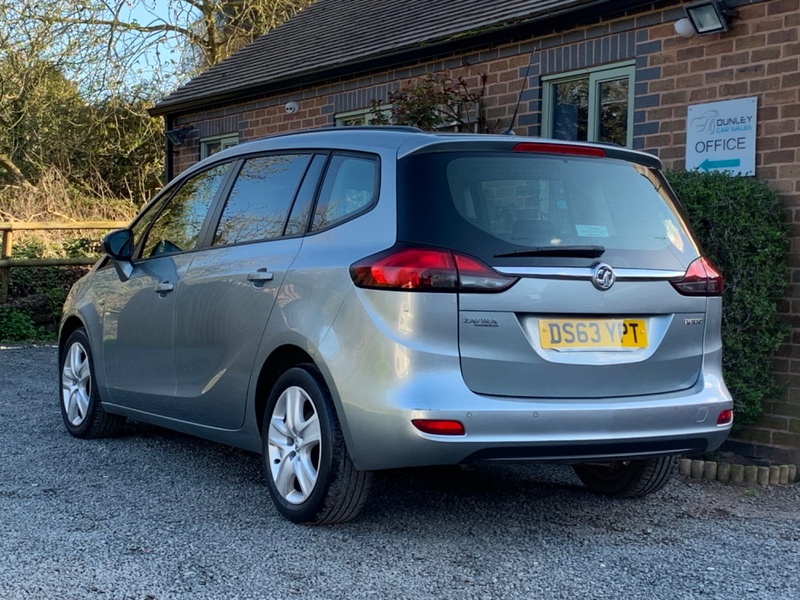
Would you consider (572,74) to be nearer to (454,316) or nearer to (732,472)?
(732,472)

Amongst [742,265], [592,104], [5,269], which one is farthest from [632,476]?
[5,269]

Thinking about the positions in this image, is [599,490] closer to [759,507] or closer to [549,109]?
A: [759,507]

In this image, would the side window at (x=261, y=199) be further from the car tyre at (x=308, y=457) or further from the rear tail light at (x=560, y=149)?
the rear tail light at (x=560, y=149)

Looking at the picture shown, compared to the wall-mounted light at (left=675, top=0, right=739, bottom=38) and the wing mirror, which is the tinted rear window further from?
the wall-mounted light at (left=675, top=0, right=739, bottom=38)

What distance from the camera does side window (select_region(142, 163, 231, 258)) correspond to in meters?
5.52

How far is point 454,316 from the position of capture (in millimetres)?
3916

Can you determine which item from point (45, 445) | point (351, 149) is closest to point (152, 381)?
point (45, 445)

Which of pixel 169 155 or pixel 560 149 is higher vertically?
pixel 169 155

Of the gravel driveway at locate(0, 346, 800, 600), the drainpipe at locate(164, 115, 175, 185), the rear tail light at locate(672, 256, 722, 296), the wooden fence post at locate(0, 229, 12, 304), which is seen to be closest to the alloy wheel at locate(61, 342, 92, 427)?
the gravel driveway at locate(0, 346, 800, 600)

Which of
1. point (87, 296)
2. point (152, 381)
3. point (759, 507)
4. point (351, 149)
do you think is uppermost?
point (351, 149)

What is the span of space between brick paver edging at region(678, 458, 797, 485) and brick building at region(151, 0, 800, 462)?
56cm

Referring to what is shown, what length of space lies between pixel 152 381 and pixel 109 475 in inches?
21.9

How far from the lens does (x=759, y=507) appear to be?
5391 millimetres

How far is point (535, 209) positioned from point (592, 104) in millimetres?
4731
